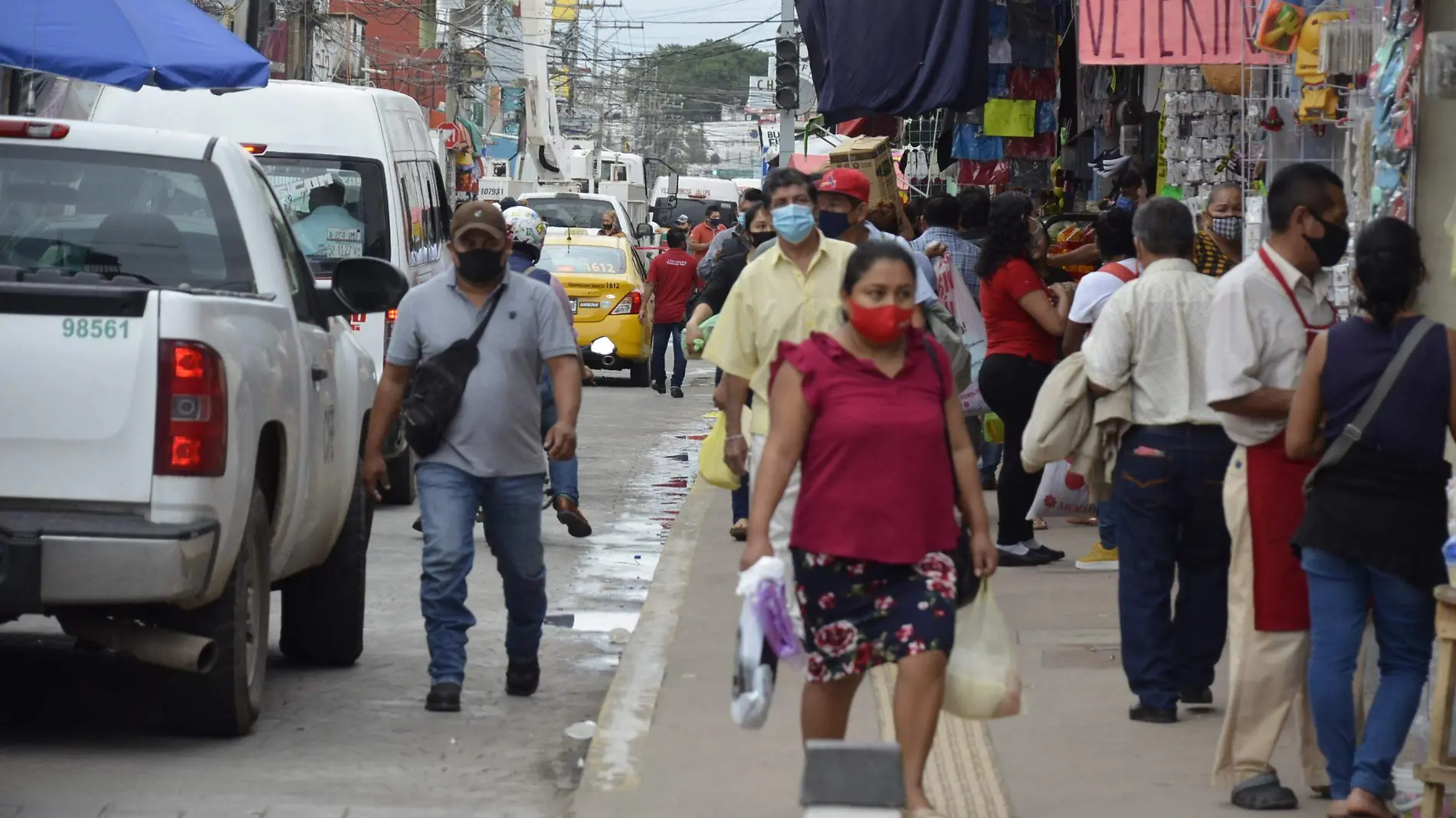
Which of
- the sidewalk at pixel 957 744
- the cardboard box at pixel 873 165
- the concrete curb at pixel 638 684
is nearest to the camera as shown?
the sidewalk at pixel 957 744

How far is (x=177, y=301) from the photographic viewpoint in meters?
6.20

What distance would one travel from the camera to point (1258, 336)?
19.8 ft

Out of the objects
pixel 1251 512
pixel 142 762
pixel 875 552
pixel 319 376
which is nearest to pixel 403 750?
pixel 142 762

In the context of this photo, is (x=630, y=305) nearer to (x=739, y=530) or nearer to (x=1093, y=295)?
(x=739, y=530)

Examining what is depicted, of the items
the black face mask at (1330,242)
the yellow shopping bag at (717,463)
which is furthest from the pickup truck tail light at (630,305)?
the black face mask at (1330,242)

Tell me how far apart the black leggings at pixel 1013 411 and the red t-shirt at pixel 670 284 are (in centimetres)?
1211

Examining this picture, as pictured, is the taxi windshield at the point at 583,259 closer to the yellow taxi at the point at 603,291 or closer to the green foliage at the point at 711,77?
the yellow taxi at the point at 603,291

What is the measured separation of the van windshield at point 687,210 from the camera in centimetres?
5631

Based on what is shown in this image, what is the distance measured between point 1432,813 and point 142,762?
3858mm

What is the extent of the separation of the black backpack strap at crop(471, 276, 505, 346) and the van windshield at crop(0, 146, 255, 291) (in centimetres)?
85

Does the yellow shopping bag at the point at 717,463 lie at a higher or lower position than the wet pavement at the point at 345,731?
higher

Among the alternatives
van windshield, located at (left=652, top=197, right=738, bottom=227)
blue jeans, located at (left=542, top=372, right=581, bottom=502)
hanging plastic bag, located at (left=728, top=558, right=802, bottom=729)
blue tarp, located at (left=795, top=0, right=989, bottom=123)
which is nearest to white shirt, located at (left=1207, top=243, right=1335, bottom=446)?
hanging plastic bag, located at (left=728, top=558, right=802, bottom=729)

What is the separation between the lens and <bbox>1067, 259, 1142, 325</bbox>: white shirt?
29.6 feet

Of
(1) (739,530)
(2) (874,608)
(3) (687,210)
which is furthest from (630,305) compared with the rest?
(3) (687,210)
